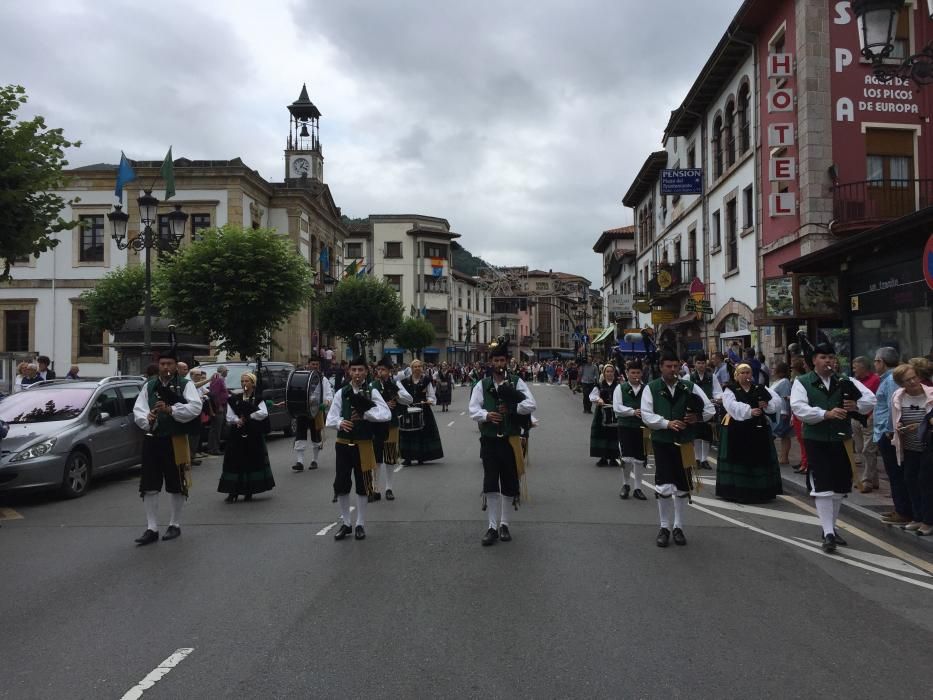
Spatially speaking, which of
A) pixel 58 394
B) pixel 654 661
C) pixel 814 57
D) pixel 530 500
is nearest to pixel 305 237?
pixel 814 57

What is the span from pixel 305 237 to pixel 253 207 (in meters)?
5.66

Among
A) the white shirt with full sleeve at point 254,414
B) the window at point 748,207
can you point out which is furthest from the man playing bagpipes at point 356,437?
the window at point 748,207

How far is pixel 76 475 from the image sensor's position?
435 inches

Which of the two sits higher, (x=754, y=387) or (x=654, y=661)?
(x=754, y=387)

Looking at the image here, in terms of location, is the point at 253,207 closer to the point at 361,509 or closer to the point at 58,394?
the point at 58,394

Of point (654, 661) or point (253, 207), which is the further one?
point (253, 207)

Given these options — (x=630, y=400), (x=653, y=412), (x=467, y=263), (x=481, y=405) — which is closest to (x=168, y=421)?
(x=481, y=405)

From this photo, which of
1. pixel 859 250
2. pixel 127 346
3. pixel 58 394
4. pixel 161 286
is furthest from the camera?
pixel 161 286

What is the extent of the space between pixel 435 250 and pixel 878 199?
6218cm

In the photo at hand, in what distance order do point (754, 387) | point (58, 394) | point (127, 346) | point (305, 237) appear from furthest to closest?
point (305, 237) < point (127, 346) < point (58, 394) < point (754, 387)

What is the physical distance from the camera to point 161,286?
101 feet

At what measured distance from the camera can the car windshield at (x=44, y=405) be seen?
1131cm

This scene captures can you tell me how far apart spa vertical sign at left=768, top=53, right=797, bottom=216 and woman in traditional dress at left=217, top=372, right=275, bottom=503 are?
560 inches

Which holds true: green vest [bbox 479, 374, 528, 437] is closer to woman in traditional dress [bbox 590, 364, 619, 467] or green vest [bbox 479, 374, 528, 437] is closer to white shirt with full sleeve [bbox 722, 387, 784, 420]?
white shirt with full sleeve [bbox 722, 387, 784, 420]
